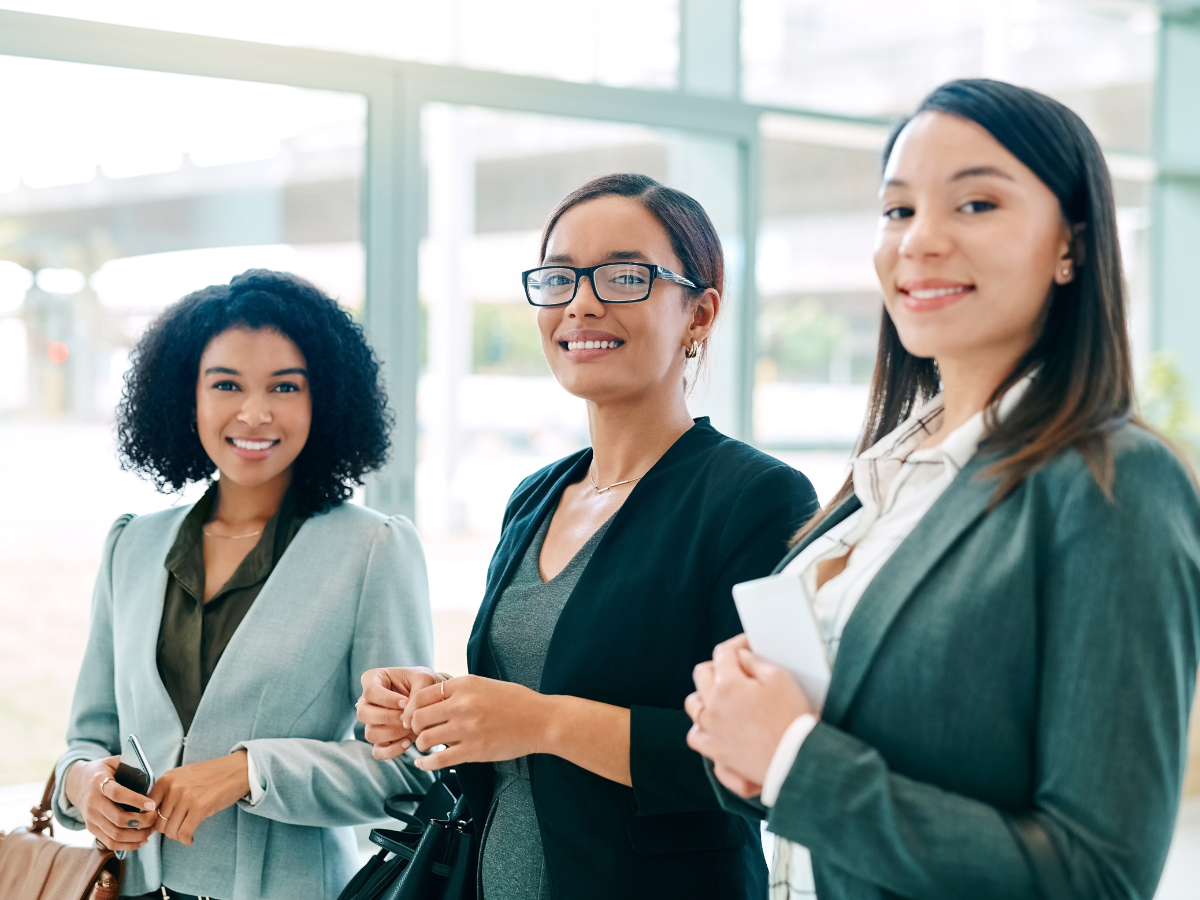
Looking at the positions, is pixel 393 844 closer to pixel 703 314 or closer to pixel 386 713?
pixel 386 713

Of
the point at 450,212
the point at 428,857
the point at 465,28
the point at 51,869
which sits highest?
the point at 465,28

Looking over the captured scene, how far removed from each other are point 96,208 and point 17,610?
1095 millimetres

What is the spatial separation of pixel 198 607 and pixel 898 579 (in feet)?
4.11

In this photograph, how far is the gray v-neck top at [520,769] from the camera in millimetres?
1464

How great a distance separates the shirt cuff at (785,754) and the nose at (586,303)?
2.44 ft

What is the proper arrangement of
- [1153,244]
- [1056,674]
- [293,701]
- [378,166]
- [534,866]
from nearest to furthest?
[1056,674] < [534,866] < [293,701] < [378,166] < [1153,244]

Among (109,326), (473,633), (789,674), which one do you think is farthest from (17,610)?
(789,674)

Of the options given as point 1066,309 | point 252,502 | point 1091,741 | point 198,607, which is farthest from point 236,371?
point 1091,741

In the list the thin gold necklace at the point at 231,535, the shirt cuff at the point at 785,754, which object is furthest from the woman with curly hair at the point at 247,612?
the shirt cuff at the point at 785,754

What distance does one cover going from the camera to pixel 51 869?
5.53 feet

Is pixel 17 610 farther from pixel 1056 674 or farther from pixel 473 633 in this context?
pixel 1056 674

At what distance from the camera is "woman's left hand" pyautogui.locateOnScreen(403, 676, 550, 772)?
4.37 feet

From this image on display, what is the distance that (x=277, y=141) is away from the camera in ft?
10.00

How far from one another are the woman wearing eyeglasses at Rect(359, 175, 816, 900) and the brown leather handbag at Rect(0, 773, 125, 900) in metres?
0.56
